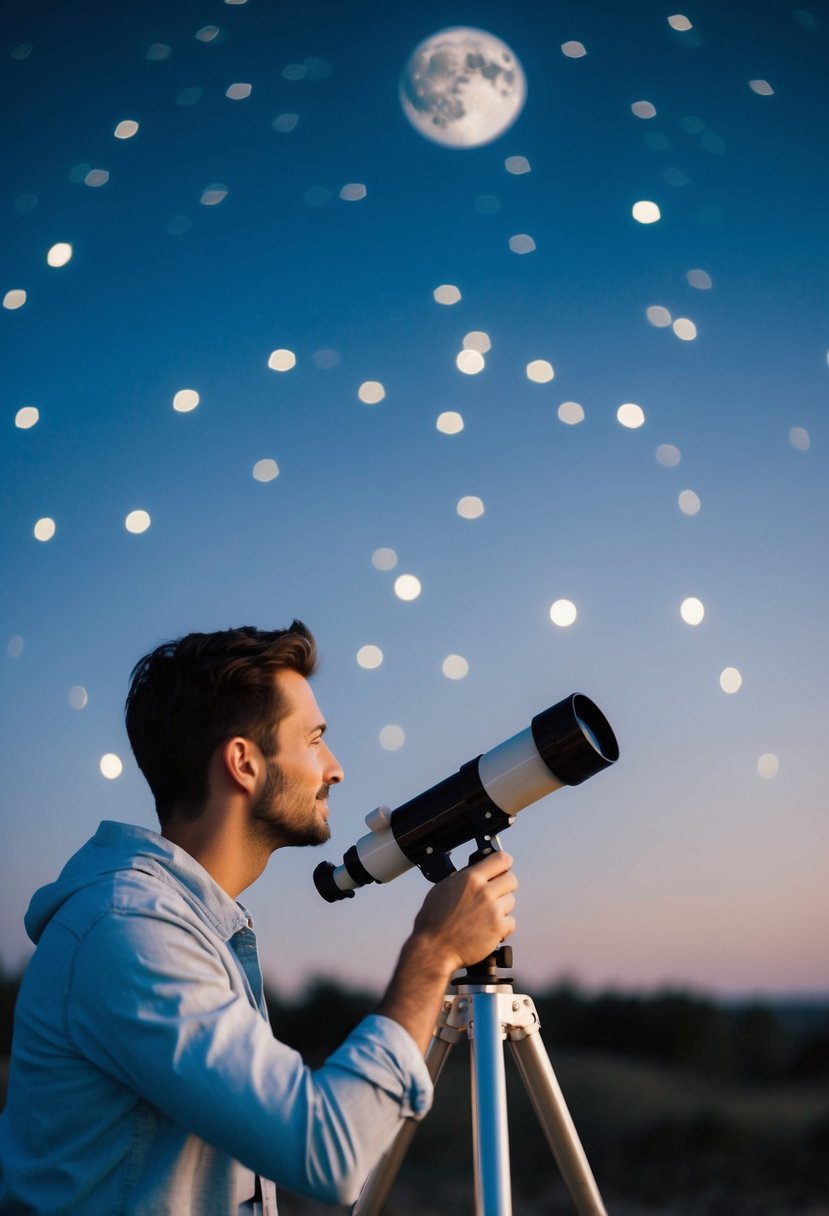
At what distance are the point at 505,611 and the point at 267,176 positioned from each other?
124 cm

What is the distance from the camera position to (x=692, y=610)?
2.41 m

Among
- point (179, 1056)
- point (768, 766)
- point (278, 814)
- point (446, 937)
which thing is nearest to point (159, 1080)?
point (179, 1056)

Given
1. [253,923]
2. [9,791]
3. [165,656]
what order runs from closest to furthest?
1. [253,923]
2. [165,656]
3. [9,791]

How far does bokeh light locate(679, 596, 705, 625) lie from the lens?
240cm

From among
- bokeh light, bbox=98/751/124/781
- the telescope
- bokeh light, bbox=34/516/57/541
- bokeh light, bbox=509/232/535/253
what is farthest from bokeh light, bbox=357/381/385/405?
the telescope

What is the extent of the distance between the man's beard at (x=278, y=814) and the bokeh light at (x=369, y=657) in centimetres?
114

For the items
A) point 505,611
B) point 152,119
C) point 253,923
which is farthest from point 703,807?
point 152,119

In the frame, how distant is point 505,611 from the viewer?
2367 mm

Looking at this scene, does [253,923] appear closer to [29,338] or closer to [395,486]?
[395,486]

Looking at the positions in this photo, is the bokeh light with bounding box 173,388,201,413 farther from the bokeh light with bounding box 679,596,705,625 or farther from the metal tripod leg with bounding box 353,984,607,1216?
the metal tripod leg with bounding box 353,984,607,1216

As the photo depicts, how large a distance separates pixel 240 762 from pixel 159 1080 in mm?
410

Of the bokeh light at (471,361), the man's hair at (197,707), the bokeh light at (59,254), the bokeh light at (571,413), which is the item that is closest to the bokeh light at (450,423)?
the bokeh light at (471,361)

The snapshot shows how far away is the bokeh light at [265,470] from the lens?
2.32 meters

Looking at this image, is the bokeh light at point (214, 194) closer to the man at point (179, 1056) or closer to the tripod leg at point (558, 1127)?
the man at point (179, 1056)
